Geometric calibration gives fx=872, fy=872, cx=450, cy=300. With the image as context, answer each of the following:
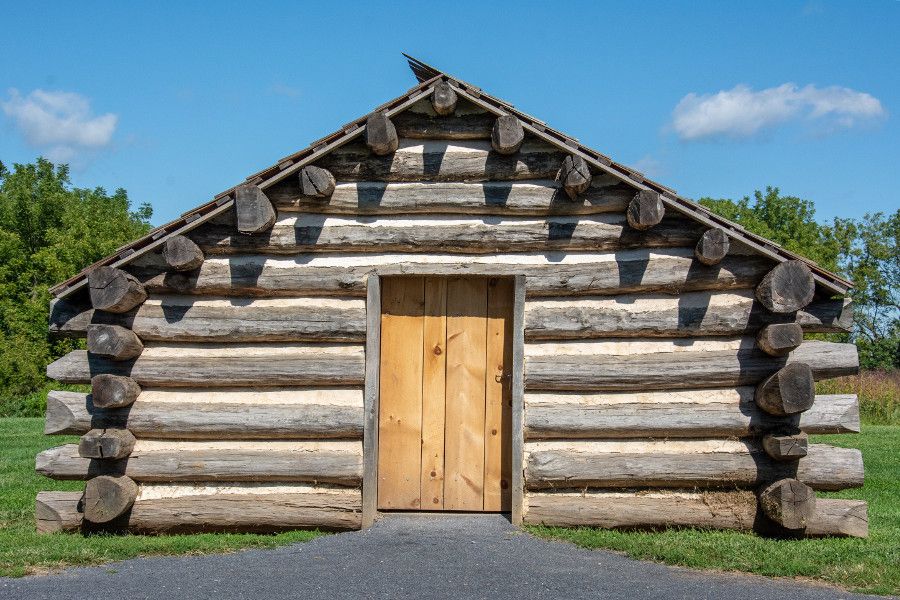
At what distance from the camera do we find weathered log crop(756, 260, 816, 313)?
8195 millimetres

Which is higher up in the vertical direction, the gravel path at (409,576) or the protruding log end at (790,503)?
the protruding log end at (790,503)

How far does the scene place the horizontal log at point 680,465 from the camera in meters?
8.48

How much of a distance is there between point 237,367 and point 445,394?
2134mm

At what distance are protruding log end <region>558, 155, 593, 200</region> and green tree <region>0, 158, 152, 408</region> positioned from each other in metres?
27.5

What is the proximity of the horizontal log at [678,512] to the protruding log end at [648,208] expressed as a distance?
269 centimetres

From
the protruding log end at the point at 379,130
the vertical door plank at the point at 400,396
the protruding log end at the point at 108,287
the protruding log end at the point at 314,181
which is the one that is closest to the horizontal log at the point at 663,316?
the vertical door plank at the point at 400,396

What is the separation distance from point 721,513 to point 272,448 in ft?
14.6

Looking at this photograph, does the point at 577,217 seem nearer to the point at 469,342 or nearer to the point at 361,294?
the point at 469,342

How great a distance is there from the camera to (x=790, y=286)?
8.22 m

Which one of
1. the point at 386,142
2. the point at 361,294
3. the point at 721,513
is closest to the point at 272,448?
the point at 361,294

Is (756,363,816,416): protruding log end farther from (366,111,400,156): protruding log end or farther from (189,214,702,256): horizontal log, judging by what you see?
(366,111,400,156): protruding log end

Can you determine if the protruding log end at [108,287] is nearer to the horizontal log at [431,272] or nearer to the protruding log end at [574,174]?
the horizontal log at [431,272]

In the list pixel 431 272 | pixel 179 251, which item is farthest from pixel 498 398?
pixel 179 251

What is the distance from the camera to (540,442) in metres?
8.71
